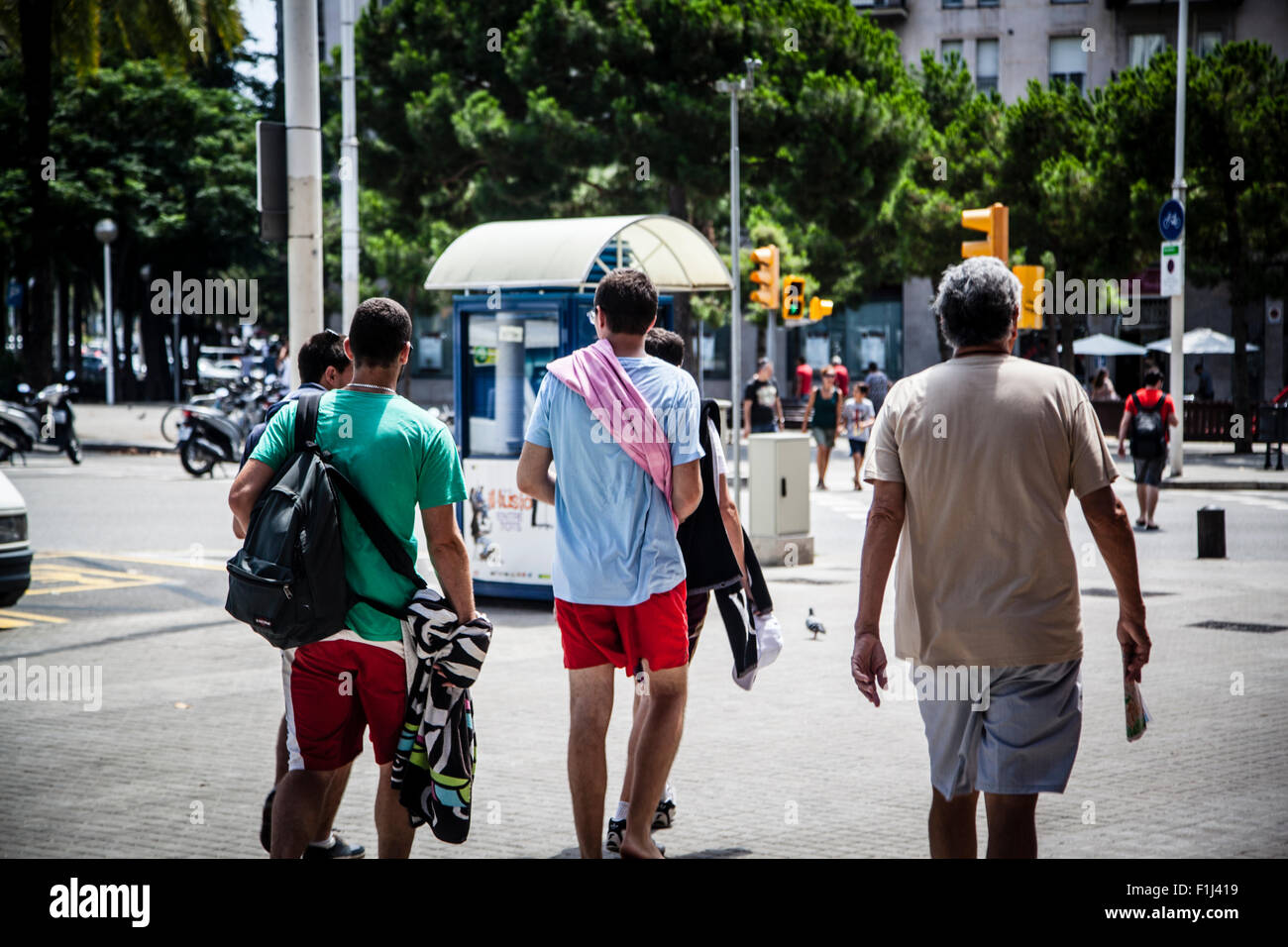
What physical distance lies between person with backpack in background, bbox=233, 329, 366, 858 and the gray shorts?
5.59 ft

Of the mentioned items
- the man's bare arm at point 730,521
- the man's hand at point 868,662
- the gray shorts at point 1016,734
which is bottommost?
the gray shorts at point 1016,734

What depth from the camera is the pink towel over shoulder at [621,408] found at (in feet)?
14.5

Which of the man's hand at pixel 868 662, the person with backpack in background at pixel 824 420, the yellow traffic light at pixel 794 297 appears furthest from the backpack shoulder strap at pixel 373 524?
the yellow traffic light at pixel 794 297

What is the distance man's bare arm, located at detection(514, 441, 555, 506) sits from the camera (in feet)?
14.9

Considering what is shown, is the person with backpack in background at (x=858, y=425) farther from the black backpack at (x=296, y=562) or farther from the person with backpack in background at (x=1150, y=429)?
the black backpack at (x=296, y=562)

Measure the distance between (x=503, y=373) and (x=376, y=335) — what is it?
244 inches

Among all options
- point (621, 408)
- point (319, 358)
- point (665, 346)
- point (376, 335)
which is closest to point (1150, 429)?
point (665, 346)

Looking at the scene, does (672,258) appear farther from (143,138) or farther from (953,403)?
(143,138)

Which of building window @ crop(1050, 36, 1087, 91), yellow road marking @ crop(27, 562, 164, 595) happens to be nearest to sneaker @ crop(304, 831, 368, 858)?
yellow road marking @ crop(27, 562, 164, 595)

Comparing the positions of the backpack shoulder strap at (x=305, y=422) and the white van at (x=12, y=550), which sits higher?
the backpack shoulder strap at (x=305, y=422)

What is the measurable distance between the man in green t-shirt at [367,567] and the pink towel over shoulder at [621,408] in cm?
57

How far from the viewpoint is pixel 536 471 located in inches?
179

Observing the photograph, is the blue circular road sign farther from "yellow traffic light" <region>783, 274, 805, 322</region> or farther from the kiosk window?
the kiosk window

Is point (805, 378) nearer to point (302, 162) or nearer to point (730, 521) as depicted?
point (302, 162)
